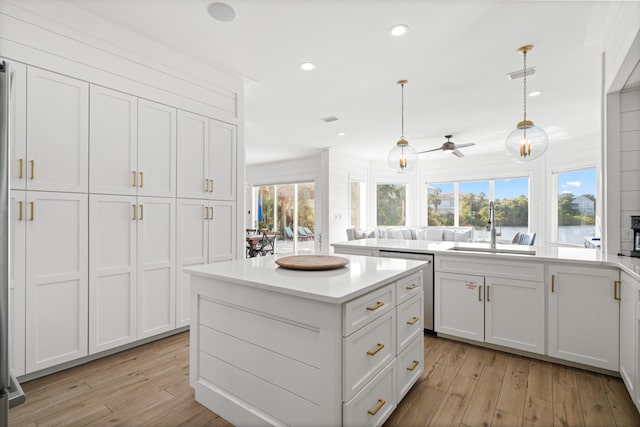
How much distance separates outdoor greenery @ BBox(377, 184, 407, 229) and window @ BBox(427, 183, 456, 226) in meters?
0.66

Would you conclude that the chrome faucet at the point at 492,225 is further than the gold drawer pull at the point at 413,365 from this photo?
Yes

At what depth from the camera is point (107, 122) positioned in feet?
8.13

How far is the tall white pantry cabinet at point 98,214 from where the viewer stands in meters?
2.08

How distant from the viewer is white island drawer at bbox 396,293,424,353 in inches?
69.3

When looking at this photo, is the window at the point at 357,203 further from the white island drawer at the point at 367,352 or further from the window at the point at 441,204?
the white island drawer at the point at 367,352

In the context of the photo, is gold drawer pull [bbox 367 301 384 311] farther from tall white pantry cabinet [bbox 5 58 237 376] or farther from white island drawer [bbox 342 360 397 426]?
tall white pantry cabinet [bbox 5 58 237 376]

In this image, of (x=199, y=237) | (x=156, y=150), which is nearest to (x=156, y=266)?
(x=199, y=237)

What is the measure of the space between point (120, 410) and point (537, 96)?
17.1ft

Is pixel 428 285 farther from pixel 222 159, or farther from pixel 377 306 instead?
pixel 222 159

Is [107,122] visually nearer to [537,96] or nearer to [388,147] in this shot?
[537,96]

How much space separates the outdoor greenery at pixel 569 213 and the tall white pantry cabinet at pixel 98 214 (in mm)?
6839

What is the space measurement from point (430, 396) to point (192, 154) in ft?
9.27

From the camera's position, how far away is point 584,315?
2234mm

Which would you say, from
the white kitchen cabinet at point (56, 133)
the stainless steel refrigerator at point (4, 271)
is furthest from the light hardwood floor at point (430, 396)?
the white kitchen cabinet at point (56, 133)
